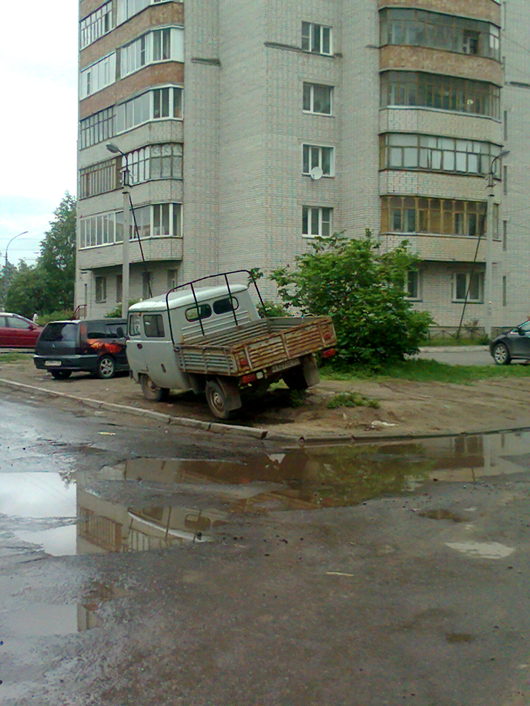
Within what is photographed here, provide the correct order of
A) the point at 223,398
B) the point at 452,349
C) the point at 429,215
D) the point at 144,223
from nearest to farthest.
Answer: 1. the point at 223,398
2. the point at 452,349
3. the point at 429,215
4. the point at 144,223

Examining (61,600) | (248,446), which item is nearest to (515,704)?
(61,600)

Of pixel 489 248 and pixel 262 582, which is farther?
pixel 489 248

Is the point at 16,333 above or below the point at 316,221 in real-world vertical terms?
below

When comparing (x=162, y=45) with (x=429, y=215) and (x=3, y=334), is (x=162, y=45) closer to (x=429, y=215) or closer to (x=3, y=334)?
(x=429, y=215)

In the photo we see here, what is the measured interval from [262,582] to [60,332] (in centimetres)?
1739

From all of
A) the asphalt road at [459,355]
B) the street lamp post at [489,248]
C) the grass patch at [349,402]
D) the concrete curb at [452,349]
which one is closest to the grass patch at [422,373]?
the asphalt road at [459,355]

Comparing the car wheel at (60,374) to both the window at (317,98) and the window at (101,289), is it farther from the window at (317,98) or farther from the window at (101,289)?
the window at (101,289)

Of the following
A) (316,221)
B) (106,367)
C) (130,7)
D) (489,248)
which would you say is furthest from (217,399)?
(130,7)

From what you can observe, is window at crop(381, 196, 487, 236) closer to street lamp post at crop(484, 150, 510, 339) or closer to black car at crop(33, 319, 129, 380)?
street lamp post at crop(484, 150, 510, 339)

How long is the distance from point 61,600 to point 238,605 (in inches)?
45.1

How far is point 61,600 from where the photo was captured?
5.29 meters

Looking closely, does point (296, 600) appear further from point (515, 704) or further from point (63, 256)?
point (63, 256)

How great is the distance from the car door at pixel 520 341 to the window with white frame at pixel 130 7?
25065 millimetres

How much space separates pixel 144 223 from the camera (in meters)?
40.2
